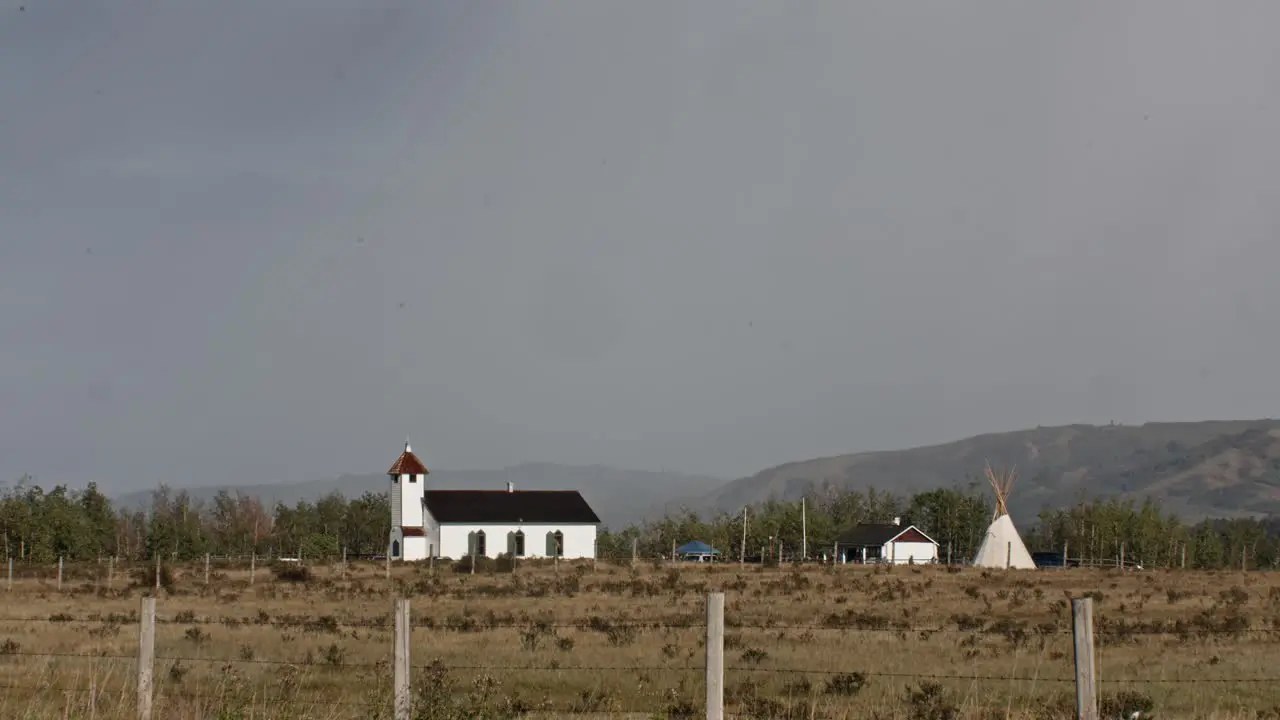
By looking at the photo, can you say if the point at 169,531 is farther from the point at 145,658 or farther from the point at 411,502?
the point at 145,658

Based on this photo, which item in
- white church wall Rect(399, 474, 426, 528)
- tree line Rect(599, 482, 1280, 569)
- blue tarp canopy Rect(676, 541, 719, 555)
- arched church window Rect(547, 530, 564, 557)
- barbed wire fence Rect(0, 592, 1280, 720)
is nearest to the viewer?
barbed wire fence Rect(0, 592, 1280, 720)

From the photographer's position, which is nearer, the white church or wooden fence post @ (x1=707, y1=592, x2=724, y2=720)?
wooden fence post @ (x1=707, y1=592, x2=724, y2=720)

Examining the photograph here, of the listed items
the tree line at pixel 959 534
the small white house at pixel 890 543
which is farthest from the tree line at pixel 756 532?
the small white house at pixel 890 543

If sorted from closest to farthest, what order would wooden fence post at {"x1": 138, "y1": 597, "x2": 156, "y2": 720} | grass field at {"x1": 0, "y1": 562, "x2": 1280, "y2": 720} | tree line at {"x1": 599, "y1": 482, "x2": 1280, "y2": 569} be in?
wooden fence post at {"x1": 138, "y1": 597, "x2": 156, "y2": 720} → grass field at {"x1": 0, "y1": 562, "x2": 1280, "y2": 720} → tree line at {"x1": 599, "y1": 482, "x2": 1280, "y2": 569}

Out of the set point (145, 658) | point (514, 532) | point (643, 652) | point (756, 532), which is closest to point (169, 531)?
point (514, 532)

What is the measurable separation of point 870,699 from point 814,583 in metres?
34.6

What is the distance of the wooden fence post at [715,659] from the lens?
36.8 ft

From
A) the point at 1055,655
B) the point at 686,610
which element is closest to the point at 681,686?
the point at 1055,655

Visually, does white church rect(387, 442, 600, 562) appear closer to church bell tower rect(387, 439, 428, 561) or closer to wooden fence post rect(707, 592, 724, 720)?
church bell tower rect(387, 439, 428, 561)

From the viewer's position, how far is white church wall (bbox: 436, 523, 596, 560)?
8912 centimetres

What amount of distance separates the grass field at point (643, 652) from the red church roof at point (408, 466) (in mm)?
42442

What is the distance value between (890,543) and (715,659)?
9156 cm

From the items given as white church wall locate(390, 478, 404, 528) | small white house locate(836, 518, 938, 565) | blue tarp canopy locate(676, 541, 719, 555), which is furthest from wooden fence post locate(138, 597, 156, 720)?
blue tarp canopy locate(676, 541, 719, 555)

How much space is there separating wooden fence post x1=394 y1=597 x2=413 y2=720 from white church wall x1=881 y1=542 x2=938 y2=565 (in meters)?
90.4
